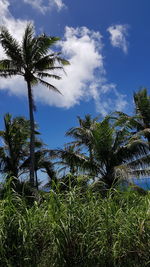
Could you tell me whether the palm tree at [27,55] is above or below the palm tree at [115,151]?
above

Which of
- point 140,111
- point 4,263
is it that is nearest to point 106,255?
point 4,263

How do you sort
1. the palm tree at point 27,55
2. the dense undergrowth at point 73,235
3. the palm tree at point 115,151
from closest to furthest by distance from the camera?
1. the dense undergrowth at point 73,235
2. the palm tree at point 115,151
3. the palm tree at point 27,55

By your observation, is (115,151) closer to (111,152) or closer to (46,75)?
(111,152)

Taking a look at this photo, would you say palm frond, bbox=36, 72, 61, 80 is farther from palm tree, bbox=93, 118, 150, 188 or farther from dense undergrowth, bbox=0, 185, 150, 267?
dense undergrowth, bbox=0, 185, 150, 267

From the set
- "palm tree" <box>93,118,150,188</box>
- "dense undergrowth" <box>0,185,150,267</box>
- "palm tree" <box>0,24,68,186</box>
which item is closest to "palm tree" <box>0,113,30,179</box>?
"palm tree" <box>0,24,68,186</box>

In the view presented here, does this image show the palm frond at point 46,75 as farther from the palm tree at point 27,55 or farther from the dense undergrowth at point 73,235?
the dense undergrowth at point 73,235

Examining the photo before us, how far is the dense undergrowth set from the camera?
8.43 feet

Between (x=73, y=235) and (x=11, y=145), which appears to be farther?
(x=11, y=145)

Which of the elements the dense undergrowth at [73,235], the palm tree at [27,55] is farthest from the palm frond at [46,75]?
the dense undergrowth at [73,235]

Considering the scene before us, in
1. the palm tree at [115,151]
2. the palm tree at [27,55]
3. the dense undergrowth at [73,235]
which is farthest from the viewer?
the palm tree at [27,55]

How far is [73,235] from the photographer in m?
2.63

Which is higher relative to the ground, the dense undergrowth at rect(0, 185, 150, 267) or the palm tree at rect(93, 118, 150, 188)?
the palm tree at rect(93, 118, 150, 188)

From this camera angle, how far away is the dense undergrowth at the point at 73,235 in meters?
2.57

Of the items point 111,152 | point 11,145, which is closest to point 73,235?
point 111,152
